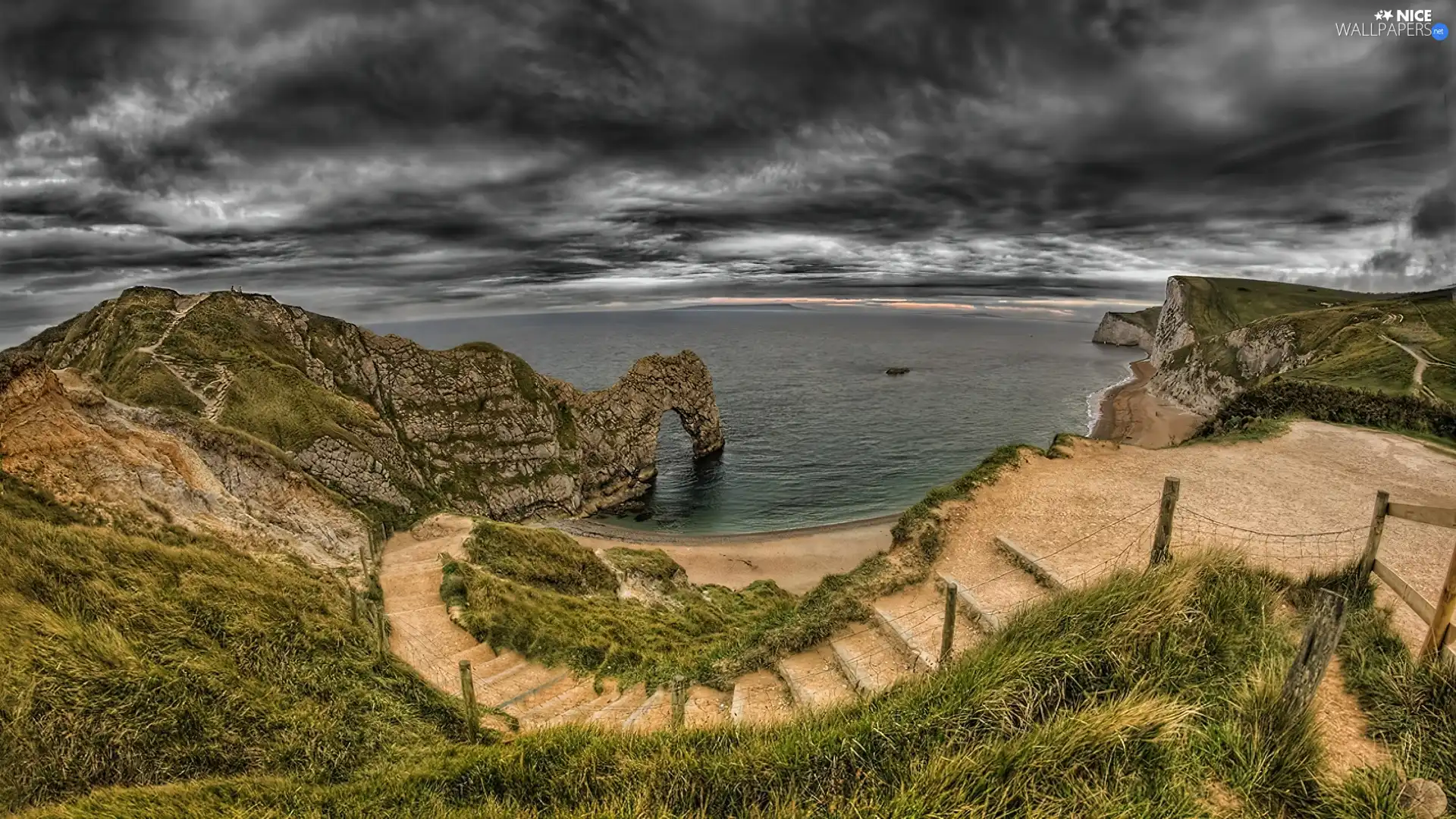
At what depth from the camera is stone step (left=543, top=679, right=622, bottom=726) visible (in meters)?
10.6

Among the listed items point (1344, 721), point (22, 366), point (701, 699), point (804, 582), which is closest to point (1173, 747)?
point (1344, 721)

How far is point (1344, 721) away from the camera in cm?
593

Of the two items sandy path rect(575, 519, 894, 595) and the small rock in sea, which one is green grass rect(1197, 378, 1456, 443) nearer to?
sandy path rect(575, 519, 894, 595)

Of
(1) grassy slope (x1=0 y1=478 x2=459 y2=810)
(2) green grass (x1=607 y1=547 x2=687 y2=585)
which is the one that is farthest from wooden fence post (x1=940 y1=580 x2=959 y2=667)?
(2) green grass (x1=607 y1=547 x2=687 y2=585)

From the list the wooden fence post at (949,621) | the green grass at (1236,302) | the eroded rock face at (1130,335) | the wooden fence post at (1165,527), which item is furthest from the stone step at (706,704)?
the eroded rock face at (1130,335)

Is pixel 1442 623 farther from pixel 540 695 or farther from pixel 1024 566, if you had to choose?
pixel 540 695

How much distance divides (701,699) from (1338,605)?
9.47 meters

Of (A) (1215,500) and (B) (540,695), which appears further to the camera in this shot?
(A) (1215,500)

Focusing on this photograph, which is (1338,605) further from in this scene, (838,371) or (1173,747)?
(838,371)

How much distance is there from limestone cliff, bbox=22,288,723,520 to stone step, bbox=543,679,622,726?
105 feet

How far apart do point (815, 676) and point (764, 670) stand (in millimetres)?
1308

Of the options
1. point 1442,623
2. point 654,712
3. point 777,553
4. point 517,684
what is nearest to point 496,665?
point 517,684

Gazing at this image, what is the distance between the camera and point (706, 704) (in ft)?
35.8

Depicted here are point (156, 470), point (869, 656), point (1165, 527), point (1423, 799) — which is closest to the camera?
point (1423, 799)
